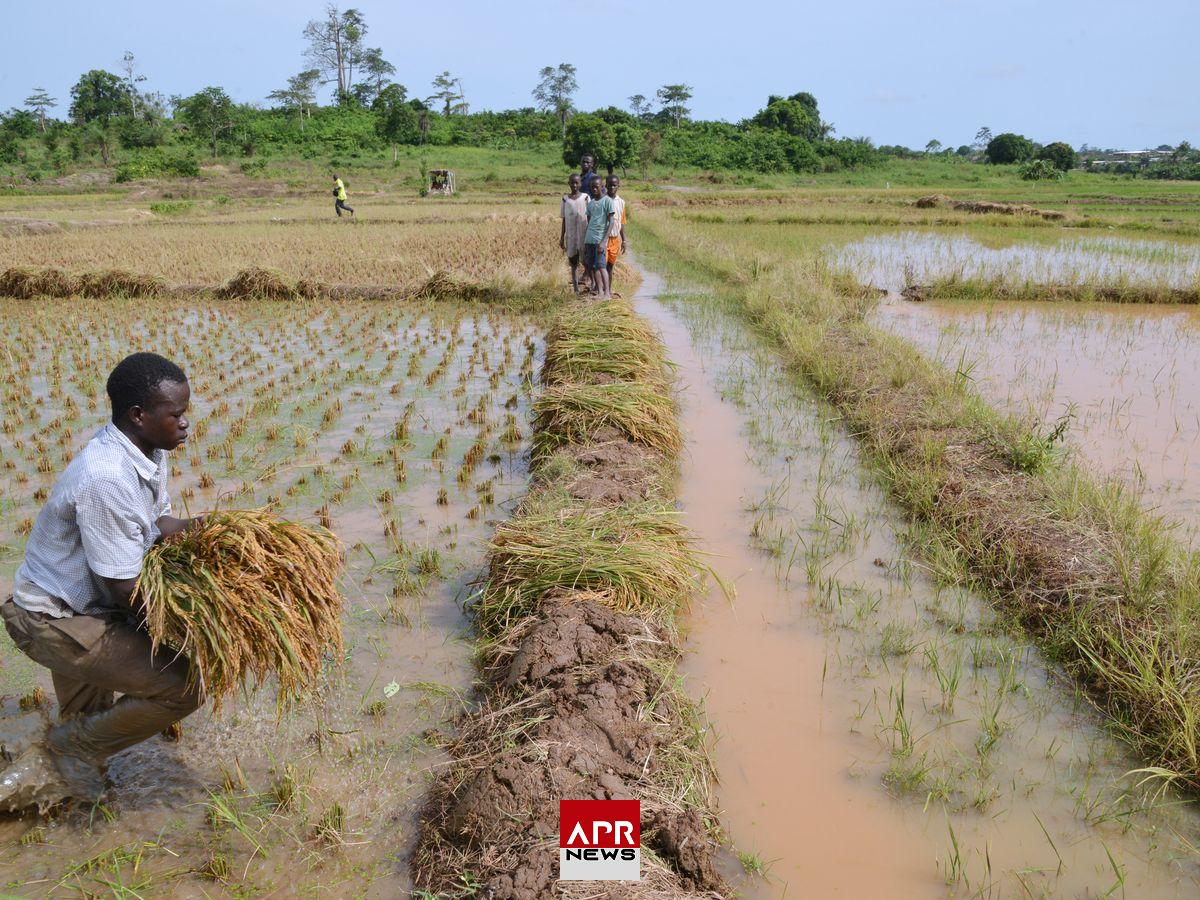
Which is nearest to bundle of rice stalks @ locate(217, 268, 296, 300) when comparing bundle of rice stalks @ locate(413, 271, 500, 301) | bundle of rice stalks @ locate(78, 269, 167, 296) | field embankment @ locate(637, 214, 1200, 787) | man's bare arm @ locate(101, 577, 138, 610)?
bundle of rice stalks @ locate(78, 269, 167, 296)

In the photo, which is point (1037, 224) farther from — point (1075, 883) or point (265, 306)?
point (1075, 883)

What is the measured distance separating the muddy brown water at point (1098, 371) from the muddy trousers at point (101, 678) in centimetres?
428

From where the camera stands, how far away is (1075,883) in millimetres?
2184

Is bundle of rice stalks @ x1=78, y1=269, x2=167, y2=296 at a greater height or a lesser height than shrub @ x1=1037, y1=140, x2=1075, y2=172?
lesser

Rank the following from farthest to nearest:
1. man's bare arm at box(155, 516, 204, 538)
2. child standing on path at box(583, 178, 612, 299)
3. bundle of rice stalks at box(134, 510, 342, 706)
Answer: child standing on path at box(583, 178, 612, 299) → man's bare arm at box(155, 516, 204, 538) → bundle of rice stalks at box(134, 510, 342, 706)

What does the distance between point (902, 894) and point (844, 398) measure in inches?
181

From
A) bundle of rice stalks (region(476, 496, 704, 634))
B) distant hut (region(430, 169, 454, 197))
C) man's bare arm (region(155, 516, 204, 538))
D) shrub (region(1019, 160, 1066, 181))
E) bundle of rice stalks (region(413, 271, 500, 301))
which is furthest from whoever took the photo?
shrub (region(1019, 160, 1066, 181))

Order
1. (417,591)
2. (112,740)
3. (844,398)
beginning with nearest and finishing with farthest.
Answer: (112,740) < (417,591) < (844,398)

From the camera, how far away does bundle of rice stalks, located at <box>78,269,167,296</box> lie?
1028cm

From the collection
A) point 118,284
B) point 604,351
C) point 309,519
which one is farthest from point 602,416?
point 118,284

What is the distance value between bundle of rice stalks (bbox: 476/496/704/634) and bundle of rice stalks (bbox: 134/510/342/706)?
37.5 inches

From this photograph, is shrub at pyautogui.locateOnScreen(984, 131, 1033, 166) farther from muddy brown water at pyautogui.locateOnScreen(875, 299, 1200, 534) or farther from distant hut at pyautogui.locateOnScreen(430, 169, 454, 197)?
muddy brown water at pyautogui.locateOnScreen(875, 299, 1200, 534)

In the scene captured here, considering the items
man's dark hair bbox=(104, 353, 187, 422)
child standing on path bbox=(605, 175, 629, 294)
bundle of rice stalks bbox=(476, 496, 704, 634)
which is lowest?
bundle of rice stalks bbox=(476, 496, 704, 634)

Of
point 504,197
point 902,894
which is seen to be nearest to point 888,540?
point 902,894
